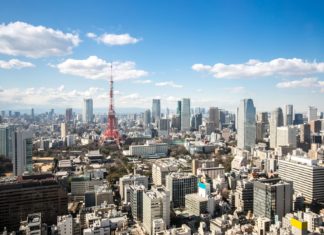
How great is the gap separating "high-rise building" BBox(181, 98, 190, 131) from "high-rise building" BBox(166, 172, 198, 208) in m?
21.2

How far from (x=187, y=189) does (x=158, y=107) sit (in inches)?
1239

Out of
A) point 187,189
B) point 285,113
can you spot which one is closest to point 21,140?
point 187,189

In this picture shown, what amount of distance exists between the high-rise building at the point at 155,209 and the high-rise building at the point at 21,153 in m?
6.05

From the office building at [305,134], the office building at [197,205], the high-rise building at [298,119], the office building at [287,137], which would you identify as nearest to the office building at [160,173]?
the office building at [197,205]

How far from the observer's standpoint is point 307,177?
28.5 ft

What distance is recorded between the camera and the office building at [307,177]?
8.51 metres

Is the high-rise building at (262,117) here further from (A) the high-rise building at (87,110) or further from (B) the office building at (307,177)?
(A) the high-rise building at (87,110)

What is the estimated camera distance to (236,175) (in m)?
10.2

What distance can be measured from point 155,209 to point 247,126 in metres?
13.0

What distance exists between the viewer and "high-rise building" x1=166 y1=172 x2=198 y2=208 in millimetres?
8534

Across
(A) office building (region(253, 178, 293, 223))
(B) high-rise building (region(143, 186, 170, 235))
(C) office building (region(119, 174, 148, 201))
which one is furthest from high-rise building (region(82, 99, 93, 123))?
(A) office building (region(253, 178, 293, 223))

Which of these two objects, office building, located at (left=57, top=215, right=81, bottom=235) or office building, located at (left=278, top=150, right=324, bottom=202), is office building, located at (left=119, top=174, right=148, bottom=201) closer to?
office building, located at (left=57, top=215, right=81, bottom=235)

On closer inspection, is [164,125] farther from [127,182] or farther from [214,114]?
[127,182]

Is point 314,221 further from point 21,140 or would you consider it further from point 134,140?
point 134,140
